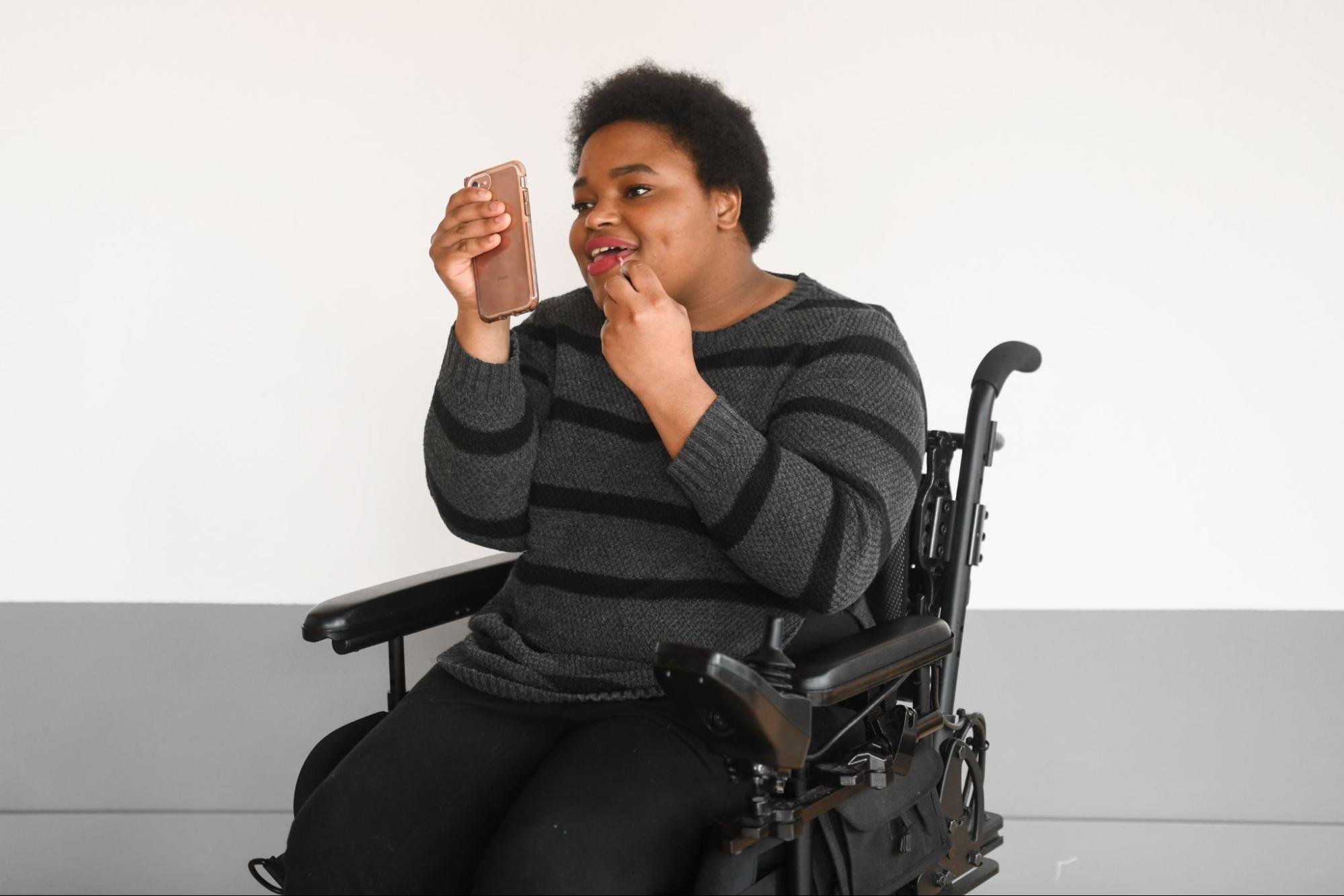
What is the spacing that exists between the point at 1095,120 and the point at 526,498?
4.17ft

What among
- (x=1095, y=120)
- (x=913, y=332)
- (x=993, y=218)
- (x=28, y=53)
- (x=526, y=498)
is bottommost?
(x=526, y=498)

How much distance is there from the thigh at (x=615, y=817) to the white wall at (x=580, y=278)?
1132mm

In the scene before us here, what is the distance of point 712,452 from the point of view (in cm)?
118

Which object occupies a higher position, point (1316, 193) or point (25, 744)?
point (1316, 193)

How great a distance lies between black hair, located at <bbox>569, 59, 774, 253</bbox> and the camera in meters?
1.45

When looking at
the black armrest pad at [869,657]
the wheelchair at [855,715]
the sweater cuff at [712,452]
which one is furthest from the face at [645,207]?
the black armrest pad at [869,657]

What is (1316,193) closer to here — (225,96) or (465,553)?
(465,553)

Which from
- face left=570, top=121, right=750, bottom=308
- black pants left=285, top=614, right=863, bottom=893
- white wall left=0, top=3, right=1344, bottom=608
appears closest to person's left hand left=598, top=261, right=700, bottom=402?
face left=570, top=121, right=750, bottom=308

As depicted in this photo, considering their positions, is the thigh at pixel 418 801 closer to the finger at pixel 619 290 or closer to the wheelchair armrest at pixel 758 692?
the wheelchair armrest at pixel 758 692

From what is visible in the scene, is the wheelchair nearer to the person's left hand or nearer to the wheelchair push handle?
the wheelchair push handle

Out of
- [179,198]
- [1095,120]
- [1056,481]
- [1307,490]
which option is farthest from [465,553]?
[1307,490]

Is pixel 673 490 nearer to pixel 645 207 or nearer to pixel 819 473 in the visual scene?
pixel 819 473

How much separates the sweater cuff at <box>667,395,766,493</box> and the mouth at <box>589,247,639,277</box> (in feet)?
0.88

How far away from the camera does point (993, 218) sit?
211 cm
